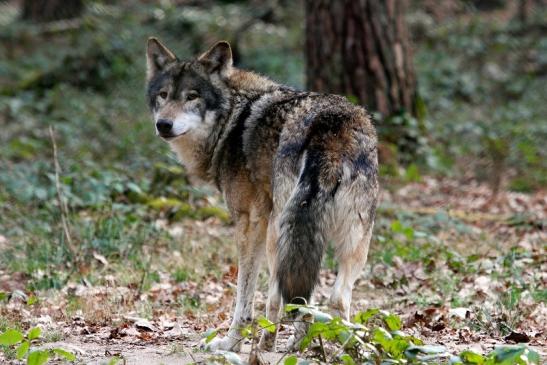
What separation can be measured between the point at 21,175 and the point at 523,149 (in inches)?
253

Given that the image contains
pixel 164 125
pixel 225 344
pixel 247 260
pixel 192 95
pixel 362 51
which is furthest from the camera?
pixel 362 51

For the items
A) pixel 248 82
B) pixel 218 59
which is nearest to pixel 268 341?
pixel 248 82

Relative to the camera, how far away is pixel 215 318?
5.39 metres

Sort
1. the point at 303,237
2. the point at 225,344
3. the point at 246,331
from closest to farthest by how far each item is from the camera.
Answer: the point at 246,331, the point at 303,237, the point at 225,344

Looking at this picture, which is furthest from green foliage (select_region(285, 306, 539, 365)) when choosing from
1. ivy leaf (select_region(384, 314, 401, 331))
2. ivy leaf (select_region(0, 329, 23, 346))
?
ivy leaf (select_region(0, 329, 23, 346))

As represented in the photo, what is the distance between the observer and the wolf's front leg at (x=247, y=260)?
4.84 meters

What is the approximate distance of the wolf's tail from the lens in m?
3.88

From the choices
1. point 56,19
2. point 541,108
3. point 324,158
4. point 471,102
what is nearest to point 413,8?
point 471,102

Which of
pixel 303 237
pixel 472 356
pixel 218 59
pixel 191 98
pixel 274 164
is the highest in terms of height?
pixel 218 59

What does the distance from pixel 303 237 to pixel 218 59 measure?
1.92 m

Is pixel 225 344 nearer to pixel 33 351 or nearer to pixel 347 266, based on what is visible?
pixel 347 266

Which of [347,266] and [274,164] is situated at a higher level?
[274,164]

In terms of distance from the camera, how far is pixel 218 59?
5457mm

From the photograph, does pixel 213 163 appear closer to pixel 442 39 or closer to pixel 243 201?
pixel 243 201
